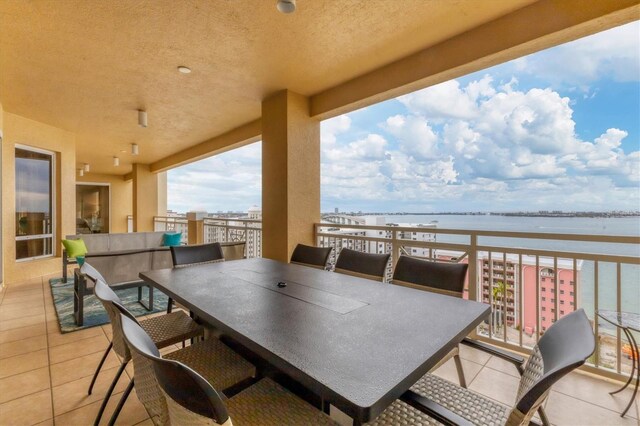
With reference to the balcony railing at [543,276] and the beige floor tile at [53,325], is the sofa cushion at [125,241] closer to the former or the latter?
the beige floor tile at [53,325]

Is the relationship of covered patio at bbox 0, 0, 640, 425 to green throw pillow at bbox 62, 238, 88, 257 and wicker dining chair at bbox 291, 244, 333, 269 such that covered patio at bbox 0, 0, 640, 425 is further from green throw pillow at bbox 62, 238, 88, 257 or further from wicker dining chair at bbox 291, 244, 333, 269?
wicker dining chair at bbox 291, 244, 333, 269

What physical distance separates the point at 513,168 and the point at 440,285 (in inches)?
88.4

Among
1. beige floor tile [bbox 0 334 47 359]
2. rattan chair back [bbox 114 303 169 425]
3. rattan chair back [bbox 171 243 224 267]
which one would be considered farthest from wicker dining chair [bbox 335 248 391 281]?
beige floor tile [bbox 0 334 47 359]

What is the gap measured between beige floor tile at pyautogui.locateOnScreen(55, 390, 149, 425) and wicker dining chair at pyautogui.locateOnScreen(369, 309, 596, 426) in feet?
5.09

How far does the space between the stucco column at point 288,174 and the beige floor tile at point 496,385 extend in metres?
2.39

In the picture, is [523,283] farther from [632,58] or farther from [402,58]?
[402,58]

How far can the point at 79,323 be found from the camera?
3045mm

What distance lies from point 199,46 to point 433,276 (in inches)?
117

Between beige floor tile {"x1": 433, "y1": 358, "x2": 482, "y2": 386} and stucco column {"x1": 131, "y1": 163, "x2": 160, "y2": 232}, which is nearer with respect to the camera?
beige floor tile {"x1": 433, "y1": 358, "x2": 482, "y2": 386}

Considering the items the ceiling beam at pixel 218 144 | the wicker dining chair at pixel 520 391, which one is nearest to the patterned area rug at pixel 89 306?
the ceiling beam at pixel 218 144

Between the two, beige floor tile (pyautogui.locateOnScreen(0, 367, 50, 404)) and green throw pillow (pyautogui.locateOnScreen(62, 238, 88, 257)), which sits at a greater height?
green throw pillow (pyautogui.locateOnScreen(62, 238, 88, 257))

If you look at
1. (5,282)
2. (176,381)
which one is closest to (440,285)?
(176,381)

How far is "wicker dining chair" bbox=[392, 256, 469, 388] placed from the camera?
1.79 m

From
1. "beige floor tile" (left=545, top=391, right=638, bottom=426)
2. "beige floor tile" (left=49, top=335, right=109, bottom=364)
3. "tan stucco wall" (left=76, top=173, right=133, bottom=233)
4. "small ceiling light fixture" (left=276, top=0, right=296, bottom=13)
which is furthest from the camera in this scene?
"tan stucco wall" (left=76, top=173, right=133, bottom=233)
